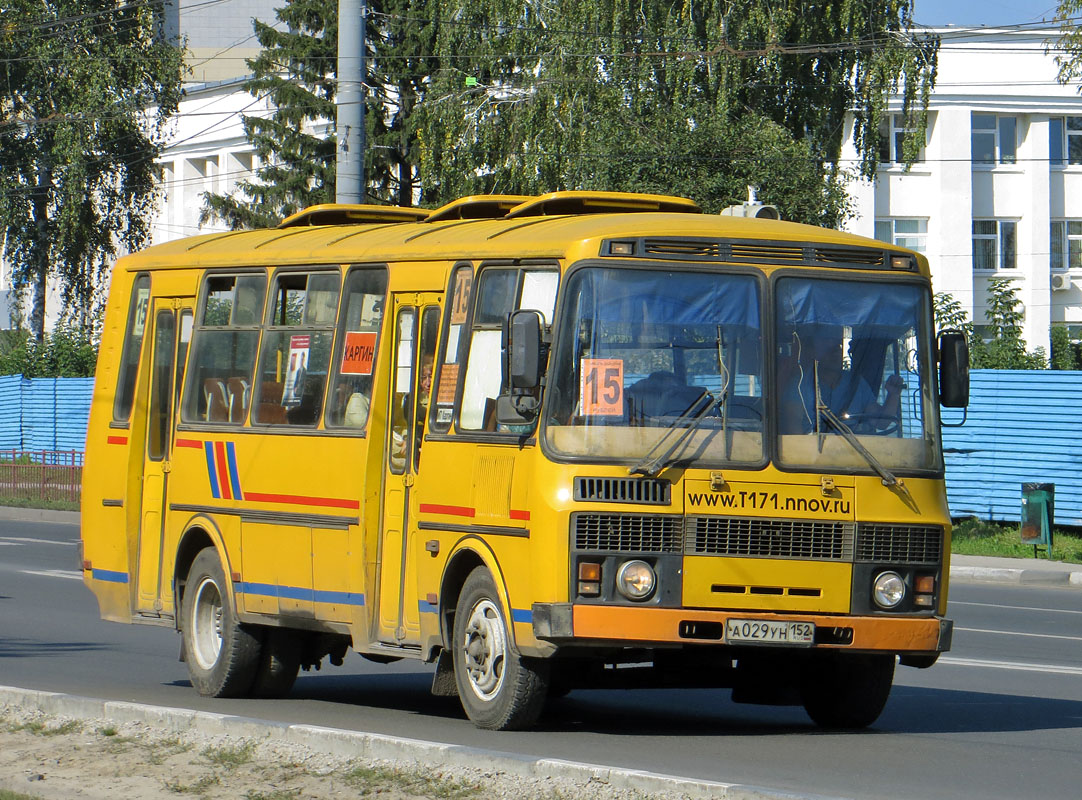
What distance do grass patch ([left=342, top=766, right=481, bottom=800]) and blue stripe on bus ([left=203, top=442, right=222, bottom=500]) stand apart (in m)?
4.33

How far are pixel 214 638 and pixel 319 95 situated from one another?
42.5m

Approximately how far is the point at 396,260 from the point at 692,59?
76.3 feet

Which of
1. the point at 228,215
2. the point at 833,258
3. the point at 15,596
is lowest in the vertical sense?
the point at 15,596

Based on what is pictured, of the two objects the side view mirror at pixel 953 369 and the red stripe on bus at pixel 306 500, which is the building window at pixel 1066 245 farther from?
the side view mirror at pixel 953 369

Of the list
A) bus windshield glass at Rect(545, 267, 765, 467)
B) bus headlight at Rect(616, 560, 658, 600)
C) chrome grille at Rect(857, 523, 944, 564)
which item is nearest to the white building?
chrome grille at Rect(857, 523, 944, 564)

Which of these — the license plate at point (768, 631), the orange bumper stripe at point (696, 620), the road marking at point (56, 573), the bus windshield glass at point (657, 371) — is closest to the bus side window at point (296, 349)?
the bus windshield glass at point (657, 371)

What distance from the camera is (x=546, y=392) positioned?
916cm

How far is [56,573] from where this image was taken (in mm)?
21484

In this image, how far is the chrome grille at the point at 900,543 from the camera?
30.4 ft

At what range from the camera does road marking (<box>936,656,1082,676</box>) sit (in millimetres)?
12930

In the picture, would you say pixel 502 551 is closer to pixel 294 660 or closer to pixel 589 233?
pixel 589 233

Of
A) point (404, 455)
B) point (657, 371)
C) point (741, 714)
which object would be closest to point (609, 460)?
point (657, 371)

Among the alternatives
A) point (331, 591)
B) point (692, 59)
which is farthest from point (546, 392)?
point (692, 59)

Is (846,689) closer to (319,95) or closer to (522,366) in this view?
(522,366)
